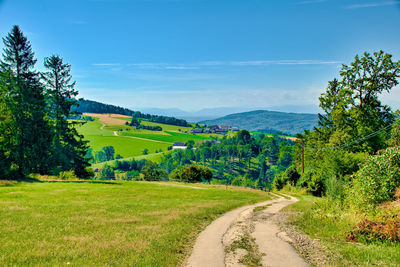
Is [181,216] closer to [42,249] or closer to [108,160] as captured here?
[42,249]

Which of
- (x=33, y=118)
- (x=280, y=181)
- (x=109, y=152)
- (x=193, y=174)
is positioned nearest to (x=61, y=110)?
(x=33, y=118)

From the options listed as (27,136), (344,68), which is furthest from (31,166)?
(344,68)

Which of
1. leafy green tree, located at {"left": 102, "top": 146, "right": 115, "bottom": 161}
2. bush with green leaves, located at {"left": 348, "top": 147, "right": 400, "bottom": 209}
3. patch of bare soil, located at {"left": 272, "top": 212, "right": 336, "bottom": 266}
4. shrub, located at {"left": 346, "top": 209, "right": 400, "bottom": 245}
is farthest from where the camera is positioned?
leafy green tree, located at {"left": 102, "top": 146, "right": 115, "bottom": 161}

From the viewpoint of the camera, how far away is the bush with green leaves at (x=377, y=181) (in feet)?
58.7

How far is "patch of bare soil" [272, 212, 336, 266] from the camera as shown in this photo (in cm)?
1049

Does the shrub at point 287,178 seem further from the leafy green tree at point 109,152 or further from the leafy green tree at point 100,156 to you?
the leafy green tree at point 100,156

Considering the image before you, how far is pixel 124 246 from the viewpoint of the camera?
11.4m

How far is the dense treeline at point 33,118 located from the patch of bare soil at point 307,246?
4112 centimetres

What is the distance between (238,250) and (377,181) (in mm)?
12901

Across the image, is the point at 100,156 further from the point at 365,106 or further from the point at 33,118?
the point at 365,106

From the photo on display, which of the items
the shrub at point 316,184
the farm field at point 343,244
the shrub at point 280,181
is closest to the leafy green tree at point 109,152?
the shrub at point 280,181

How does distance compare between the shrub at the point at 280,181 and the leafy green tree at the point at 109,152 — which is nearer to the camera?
the shrub at the point at 280,181

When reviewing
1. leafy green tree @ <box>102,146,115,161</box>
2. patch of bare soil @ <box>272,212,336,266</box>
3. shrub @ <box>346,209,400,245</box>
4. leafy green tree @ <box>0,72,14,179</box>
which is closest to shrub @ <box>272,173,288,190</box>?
patch of bare soil @ <box>272,212,336,266</box>

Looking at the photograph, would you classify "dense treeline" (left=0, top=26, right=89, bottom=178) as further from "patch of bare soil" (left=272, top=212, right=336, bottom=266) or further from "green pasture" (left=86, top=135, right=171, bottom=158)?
"green pasture" (left=86, top=135, right=171, bottom=158)
